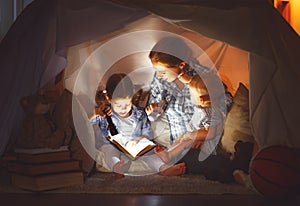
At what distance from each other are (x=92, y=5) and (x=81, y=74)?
1.25ft

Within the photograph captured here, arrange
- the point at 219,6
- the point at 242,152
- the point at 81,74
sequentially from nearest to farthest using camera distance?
the point at 219,6
the point at 242,152
the point at 81,74

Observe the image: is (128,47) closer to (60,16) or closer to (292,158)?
(60,16)

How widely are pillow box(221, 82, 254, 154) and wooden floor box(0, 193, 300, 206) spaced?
333mm

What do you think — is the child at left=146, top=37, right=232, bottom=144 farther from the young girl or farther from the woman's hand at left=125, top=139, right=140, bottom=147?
the woman's hand at left=125, top=139, right=140, bottom=147

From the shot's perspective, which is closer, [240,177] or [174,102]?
[240,177]

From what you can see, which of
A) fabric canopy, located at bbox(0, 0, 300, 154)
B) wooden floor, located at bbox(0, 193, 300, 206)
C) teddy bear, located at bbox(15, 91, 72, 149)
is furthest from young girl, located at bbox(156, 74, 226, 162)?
teddy bear, located at bbox(15, 91, 72, 149)

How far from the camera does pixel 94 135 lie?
6.79 ft

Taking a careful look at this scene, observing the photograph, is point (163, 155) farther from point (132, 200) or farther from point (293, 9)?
point (293, 9)

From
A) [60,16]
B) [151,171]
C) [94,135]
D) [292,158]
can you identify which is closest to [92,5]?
[60,16]

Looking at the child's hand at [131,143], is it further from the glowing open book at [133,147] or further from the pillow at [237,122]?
the pillow at [237,122]

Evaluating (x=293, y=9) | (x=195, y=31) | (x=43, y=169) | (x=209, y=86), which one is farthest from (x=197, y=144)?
(x=293, y=9)

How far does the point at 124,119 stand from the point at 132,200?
552mm

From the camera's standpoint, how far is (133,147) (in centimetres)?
211

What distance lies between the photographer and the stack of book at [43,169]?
1.78m
